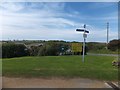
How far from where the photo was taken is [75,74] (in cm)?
1395

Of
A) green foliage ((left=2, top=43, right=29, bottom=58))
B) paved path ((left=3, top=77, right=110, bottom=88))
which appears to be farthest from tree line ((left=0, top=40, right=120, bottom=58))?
paved path ((left=3, top=77, right=110, bottom=88))

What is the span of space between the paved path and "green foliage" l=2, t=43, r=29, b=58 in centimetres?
1812

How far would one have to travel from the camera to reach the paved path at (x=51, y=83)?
1093cm

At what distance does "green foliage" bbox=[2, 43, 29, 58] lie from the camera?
30.6 m

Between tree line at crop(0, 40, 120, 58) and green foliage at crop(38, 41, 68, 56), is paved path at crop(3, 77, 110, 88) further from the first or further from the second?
green foliage at crop(38, 41, 68, 56)

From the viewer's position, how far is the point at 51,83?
38.1 ft

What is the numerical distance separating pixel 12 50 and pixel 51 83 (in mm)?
20872

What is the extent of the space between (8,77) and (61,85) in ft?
9.49

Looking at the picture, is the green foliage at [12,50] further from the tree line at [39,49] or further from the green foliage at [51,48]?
the green foliage at [51,48]

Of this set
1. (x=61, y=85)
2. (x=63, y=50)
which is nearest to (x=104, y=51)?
(x=63, y=50)

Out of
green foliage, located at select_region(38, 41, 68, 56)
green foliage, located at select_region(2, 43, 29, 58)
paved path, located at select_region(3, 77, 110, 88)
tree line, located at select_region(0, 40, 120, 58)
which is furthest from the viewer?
green foliage, located at select_region(38, 41, 68, 56)

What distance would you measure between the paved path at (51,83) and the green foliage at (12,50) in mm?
18119

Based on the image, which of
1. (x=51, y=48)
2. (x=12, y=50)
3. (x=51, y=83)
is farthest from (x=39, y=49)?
(x=51, y=83)

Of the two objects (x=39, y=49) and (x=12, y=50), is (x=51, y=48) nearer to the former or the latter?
(x=39, y=49)
